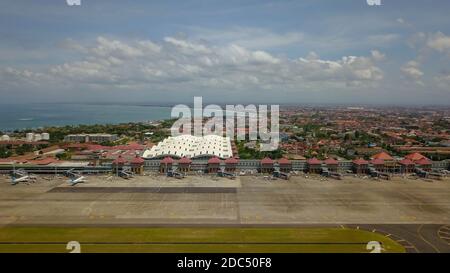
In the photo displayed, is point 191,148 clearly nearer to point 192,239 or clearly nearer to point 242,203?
point 242,203


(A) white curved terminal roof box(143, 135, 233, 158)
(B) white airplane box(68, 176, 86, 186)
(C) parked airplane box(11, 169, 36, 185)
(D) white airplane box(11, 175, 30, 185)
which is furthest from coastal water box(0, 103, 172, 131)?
(B) white airplane box(68, 176, 86, 186)

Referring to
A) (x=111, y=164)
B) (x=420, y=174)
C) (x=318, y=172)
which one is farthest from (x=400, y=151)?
(x=111, y=164)

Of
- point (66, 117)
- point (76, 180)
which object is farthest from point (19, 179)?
point (66, 117)

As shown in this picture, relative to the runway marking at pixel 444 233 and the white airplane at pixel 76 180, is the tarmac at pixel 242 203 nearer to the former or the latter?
the runway marking at pixel 444 233

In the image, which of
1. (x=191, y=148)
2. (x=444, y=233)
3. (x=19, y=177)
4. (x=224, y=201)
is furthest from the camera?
(x=191, y=148)

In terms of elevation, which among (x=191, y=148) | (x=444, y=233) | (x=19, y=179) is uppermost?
(x=191, y=148)

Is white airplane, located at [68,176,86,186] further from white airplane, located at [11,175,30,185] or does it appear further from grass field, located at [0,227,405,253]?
grass field, located at [0,227,405,253]
